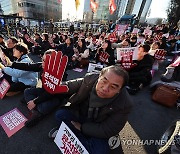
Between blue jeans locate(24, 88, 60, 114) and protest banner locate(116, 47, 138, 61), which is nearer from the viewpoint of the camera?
blue jeans locate(24, 88, 60, 114)

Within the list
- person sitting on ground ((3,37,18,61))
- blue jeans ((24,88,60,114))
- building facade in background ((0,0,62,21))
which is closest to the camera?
blue jeans ((24,88,60,114))

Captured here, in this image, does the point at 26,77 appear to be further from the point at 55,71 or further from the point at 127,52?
the point at 127,52

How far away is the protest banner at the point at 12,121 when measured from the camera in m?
2.21

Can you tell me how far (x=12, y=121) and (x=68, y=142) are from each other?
132 cm

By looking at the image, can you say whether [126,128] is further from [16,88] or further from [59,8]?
[59,8]

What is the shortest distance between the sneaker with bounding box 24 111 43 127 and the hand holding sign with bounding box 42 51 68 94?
0.70 metres

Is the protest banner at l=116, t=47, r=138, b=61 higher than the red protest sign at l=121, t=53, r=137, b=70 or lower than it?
higher

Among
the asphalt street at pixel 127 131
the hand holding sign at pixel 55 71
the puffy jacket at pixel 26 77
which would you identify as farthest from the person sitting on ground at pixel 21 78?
the hand holding sign at pixel 55 71

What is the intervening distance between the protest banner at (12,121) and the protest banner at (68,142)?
0.89 metres

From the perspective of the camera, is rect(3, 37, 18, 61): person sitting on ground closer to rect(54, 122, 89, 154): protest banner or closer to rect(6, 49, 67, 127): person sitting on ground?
rect(6, 49, 67, 127): person sitting on ground

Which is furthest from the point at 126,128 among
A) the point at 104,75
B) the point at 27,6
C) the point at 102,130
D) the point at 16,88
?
the point at 27,6

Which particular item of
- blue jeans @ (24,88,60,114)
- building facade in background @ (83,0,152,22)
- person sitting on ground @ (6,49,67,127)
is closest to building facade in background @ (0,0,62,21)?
building facade in background @ (83,0,152,22)

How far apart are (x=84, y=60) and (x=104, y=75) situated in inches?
162

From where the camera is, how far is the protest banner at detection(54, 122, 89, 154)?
4.86 feet
